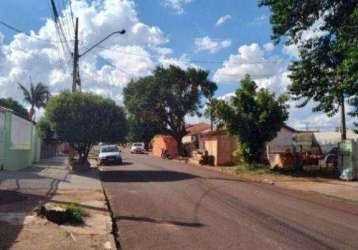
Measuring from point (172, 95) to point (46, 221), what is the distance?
5385cm

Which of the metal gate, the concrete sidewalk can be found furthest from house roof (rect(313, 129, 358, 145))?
the concrete sidewalk

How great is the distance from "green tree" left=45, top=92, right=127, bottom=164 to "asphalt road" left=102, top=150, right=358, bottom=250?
9.81 m

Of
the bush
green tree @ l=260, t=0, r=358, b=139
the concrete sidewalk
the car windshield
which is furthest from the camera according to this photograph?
the car windshield

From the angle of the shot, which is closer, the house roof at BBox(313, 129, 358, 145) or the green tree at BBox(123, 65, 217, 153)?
the house roof at BBox(313, 129, 358, 145)

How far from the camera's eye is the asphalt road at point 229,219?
10305 mm

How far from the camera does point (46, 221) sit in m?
11.6

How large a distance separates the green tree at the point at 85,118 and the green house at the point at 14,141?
218 centimetres

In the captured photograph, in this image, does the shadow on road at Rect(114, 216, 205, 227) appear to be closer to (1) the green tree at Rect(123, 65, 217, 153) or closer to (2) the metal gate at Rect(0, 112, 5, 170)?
(2) the metal gate at Rect(0, 112, 5, 170)

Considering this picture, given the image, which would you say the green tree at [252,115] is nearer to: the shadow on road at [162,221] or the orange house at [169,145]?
the shadow on road at [162,221]

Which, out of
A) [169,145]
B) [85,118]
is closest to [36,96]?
[169,145]

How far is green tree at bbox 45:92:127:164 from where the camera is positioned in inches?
1188

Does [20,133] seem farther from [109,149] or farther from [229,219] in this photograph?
[229,219]

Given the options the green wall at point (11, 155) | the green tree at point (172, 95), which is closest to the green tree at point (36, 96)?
the green tree at point (172, 95)

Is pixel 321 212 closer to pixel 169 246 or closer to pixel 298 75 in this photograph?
pixel 169 246
